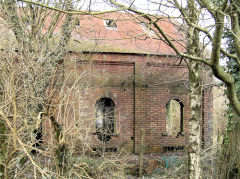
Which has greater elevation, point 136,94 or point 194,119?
point 136,94

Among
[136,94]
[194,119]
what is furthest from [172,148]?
[194,119]

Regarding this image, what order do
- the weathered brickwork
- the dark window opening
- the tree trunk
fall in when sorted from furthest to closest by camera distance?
1. the dark window opening
2. the weathered brickwork
3. the tree trunk

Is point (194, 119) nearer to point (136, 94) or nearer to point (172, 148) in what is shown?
point (136, 94)

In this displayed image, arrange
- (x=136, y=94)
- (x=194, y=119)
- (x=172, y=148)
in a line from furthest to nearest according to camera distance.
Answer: (x=172, y=148) → (x=136, y=94) → (x=194, y=119)

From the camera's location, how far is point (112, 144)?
1091 centimetres

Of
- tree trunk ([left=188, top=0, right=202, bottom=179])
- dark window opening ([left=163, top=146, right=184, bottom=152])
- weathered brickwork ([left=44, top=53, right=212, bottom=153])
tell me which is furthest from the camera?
dark window opening ([left=163, top=146, right=184, bottom=152])

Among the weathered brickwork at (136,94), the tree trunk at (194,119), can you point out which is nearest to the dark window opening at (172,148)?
the weathered brickwork at (136,94)

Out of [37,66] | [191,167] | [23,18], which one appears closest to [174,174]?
[191,167]

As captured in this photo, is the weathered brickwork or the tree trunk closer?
the tree trunk

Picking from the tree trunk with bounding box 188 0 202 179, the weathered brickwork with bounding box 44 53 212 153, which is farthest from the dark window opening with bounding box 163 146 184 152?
the tree trunk with bounding box 188 0 202 179

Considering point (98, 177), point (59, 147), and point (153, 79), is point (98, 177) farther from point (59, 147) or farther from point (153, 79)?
point (153, 79)

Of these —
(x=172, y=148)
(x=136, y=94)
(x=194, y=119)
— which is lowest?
(x=172, y=148)

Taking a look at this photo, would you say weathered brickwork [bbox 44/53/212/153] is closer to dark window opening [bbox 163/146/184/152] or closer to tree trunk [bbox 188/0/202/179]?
dark window opening [bbox 163/146/184/152]

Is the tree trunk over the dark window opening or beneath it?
over
